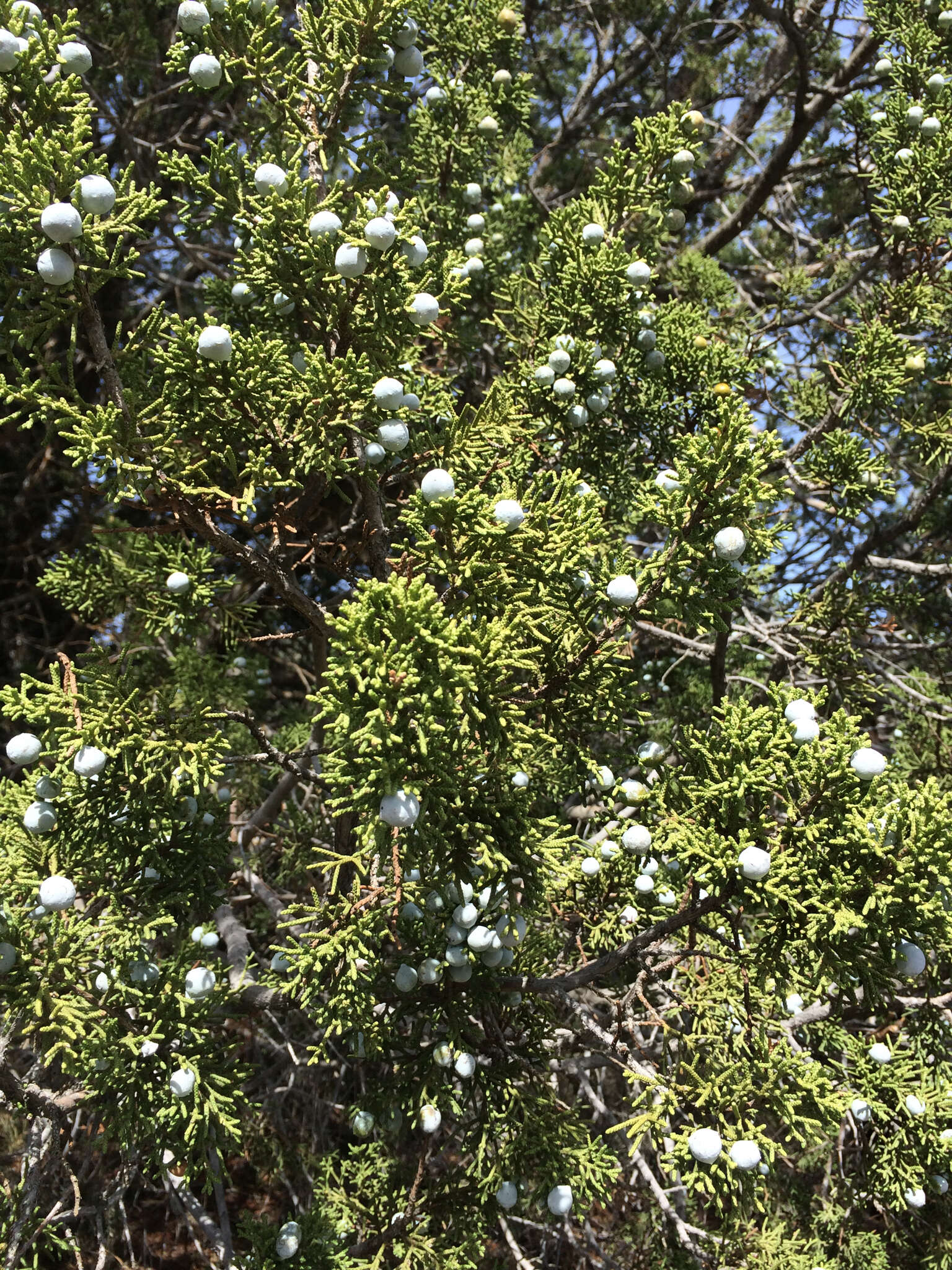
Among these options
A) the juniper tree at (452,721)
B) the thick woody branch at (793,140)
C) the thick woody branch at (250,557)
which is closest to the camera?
the juniper tree at (452,721)

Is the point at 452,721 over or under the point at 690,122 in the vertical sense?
under

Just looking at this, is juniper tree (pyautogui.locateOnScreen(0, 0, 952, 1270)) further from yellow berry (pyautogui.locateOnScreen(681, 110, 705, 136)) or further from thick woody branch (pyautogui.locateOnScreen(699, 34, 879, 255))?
thick woody branch (pyautogui.locateOnScreen(699, 34, 879, 255))

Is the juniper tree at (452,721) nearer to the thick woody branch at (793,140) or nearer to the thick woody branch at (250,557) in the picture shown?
the thick woody branch at (250,557)

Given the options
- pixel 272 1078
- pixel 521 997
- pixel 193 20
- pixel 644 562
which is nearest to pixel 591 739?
pixel 521 997

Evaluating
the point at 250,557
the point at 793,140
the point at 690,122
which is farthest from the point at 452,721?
the point at 793,140

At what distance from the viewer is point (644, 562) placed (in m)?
1.75

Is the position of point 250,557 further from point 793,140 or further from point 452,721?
point 793,140

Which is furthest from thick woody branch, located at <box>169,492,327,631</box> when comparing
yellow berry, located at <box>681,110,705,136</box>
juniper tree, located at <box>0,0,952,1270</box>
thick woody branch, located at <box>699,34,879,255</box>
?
thick woody branch, located at <box>699,34,879,255</box>

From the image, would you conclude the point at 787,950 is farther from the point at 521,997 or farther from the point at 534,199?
the point at 534,199

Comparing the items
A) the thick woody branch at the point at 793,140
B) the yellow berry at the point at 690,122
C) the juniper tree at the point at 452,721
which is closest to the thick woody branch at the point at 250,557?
the juniper tree at the point at 452,721

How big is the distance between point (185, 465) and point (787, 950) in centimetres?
154

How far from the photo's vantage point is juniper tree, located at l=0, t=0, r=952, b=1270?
1518mm

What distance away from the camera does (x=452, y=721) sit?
1.42 meters

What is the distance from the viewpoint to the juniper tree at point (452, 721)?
1518 millimetres
